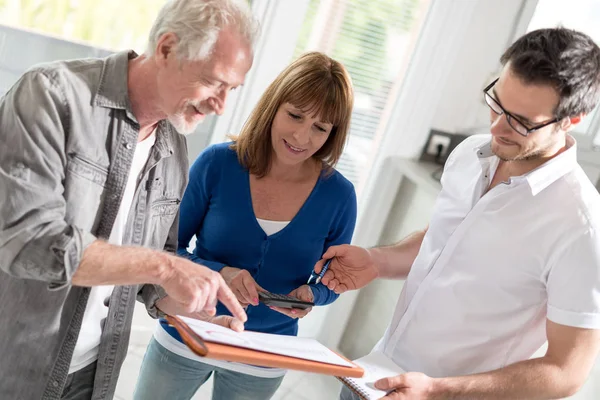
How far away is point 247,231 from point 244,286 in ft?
0.59

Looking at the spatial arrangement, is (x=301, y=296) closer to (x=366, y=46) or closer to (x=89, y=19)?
(x=89, y=19)

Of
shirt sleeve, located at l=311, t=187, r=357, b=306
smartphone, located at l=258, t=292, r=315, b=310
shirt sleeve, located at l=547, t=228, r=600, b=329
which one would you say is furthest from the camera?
shirt sleeve, located at l=311, t=187, r=357, b=306

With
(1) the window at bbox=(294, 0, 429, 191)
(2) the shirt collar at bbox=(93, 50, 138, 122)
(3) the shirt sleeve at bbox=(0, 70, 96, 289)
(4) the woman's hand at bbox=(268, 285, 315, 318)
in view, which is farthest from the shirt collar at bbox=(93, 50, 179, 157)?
(1) the window at bbox=(294, 0, 429, 191)

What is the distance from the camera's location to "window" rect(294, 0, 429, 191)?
2.76 meters

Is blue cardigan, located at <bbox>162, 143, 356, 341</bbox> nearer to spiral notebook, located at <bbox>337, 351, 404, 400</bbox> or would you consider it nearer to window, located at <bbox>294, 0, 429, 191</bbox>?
spiral notebook, located at <bbox>337, 351, 404, 400</bbox>

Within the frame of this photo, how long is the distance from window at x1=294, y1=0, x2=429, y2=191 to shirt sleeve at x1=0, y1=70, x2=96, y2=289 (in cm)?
172

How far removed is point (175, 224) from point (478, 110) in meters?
1.82

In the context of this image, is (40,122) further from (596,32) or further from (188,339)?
(596,32)

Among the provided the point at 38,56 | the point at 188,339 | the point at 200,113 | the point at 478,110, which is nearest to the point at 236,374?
the point at 188,339

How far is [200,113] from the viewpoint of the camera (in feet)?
4.34

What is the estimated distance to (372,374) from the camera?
151 centimetres

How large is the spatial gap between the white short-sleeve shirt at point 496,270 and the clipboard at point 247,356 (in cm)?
35

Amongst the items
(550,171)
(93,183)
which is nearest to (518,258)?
(550,171)

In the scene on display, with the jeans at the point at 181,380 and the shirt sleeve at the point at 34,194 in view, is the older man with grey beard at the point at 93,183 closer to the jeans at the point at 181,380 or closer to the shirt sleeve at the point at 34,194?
the shirt sleeve at the point at 34,194
